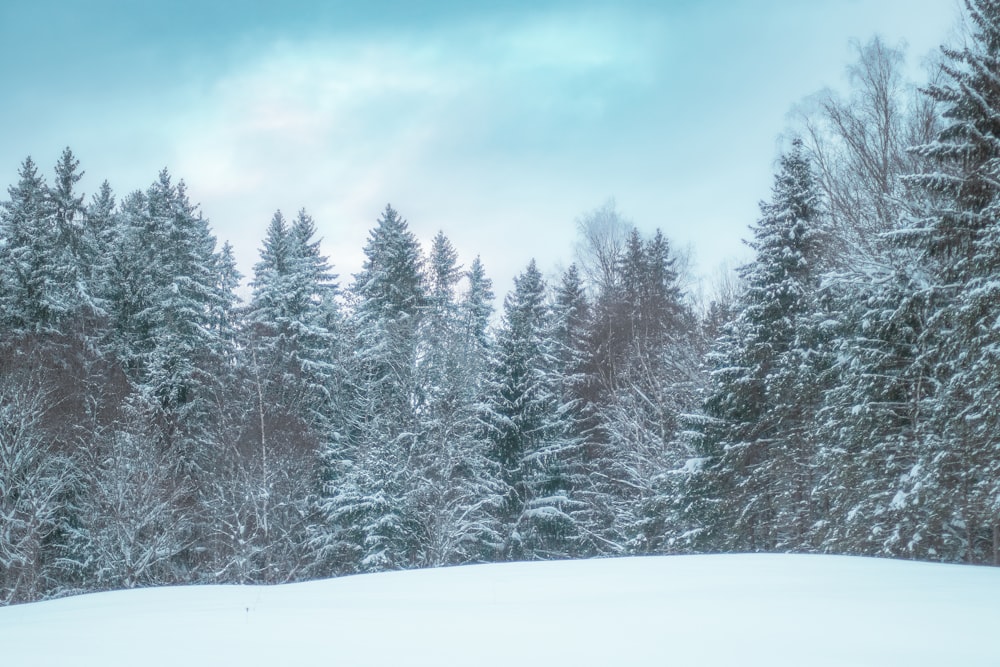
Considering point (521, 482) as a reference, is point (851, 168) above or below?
above

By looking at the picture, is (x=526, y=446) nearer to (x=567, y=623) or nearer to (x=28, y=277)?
(x=28, y=277)

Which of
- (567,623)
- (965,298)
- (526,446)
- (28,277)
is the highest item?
(28,277)

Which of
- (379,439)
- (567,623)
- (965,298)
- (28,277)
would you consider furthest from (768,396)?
(28,277)

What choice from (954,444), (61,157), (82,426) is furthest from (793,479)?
(61,157)

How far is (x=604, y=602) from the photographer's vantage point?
5336mm

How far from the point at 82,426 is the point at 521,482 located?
13.3m

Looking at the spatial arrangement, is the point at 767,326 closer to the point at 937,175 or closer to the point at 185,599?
the point at 937,175

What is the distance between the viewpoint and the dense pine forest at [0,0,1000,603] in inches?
568

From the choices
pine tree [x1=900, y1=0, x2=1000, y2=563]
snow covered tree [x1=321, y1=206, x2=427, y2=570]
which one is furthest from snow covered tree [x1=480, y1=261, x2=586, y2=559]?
pine tree [x1=900, y1=0, x2=1000, y2=563]

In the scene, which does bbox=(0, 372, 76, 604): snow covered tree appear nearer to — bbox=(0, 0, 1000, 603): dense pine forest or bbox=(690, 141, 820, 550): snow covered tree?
bbox=(0, 0, 1000, 603): dense pine forest

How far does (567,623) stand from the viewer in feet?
14.9

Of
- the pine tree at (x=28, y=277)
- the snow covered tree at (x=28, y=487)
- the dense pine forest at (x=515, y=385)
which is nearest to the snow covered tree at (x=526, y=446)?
the dense pine forest at (x=515, y=385)

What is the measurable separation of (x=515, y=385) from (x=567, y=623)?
2110cm

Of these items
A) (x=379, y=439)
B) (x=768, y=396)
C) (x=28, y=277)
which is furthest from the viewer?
(x=379, y=439)
